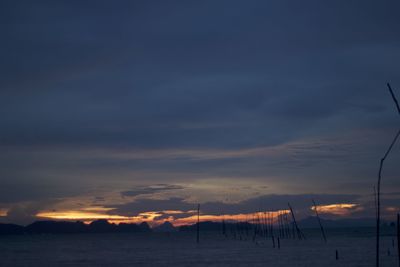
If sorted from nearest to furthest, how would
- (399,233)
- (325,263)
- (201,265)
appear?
1. (399,233)
2. (325,263)
3. (201,265)

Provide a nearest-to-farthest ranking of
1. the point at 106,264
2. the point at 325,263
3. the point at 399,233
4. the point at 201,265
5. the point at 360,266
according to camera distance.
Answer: the point at 399,233, the point at 360,266, the point at 325,263, the point at 201,265, the point at 106,264

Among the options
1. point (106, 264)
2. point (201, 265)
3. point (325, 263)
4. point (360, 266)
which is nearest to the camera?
point (360, 266)

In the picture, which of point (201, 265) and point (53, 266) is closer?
point (201, 265)

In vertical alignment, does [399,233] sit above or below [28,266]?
above

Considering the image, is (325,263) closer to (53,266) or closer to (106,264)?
(106,264)

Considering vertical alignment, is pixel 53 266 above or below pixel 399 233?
below

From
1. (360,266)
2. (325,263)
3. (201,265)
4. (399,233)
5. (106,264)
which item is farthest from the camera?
(106,264)

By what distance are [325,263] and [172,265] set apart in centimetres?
1990

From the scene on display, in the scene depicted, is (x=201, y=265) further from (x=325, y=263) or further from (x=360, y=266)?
(x=360, y=266)

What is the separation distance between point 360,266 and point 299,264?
7.58m

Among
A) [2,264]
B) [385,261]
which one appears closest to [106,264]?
[2,264]

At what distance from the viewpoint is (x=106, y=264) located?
251 ft

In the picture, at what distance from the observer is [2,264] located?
272 feet

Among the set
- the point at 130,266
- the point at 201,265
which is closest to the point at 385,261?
the point at 201,265
